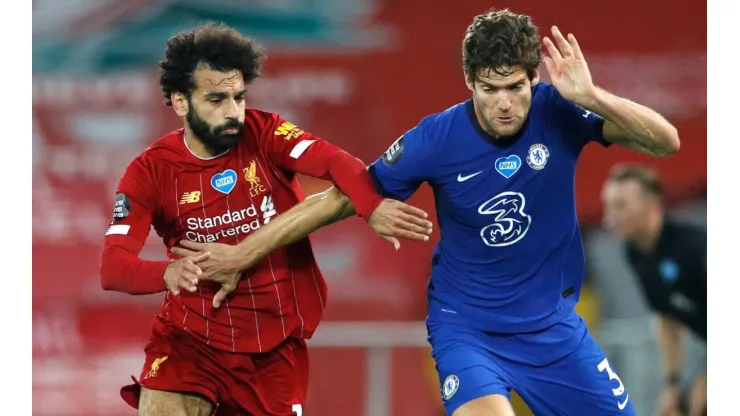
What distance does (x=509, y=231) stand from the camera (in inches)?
167

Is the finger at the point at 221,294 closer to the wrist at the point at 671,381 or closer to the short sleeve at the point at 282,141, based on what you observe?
the short sleeve at the point at 282,141

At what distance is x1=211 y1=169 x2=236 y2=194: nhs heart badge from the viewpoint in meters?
4.58

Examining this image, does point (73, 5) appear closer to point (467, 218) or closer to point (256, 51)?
point (256, 51)

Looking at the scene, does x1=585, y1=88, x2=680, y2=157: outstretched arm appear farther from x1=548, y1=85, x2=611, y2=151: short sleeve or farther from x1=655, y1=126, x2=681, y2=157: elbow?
x1=548, y1=85, x2=611, y2=151: short sleeve

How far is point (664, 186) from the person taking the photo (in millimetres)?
9562

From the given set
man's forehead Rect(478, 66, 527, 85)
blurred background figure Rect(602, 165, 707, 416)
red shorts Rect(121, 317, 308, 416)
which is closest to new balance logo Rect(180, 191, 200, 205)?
red shorts Rect(121, 317, 308, 416)

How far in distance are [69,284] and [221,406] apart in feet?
→ 16.7

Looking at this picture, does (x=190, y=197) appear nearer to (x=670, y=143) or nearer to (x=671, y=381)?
(x=670, y=143)

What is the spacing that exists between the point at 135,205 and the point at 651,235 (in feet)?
16.6

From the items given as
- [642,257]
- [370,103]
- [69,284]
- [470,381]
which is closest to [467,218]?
[470,381]

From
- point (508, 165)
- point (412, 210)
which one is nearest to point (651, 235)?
point (508, 165)

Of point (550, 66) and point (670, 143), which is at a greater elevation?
point (550, 66)

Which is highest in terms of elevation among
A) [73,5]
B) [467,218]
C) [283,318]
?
[73,5]

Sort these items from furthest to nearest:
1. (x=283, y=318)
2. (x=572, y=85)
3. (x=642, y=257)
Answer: (x=642, y=257)
(x=283, y=318)
(x=572, y=85)
